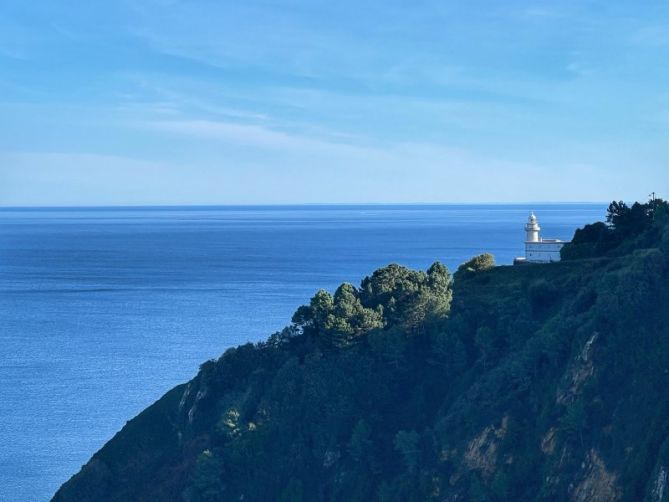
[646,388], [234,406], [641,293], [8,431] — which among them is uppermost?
[641,293]

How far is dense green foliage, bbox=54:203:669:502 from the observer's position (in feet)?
143

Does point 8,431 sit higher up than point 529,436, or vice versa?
point 529,436

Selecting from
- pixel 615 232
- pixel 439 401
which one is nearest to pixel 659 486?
pixel 439 401

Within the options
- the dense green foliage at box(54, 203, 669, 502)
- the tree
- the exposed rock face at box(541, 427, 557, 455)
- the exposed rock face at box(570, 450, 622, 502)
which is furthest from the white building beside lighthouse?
the exposed rock face at box(570, 450, 622, 502)

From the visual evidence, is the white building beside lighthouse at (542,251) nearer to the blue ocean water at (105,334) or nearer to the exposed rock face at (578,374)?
the exposed rock face at (578,374)

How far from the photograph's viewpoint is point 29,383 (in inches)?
3221

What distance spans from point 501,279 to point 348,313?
1315 cm

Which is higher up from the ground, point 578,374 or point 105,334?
point 578,374

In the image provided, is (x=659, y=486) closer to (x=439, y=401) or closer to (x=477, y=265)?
(x=439, y=401)

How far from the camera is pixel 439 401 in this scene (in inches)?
2174

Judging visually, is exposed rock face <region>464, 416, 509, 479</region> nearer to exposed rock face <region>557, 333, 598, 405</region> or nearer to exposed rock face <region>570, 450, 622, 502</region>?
exposed rock face <region>557, 333, 598, 405</region>

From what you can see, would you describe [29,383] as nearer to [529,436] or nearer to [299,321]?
[299,321]

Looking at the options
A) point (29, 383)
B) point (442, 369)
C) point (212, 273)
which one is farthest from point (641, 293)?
point (212, 273)

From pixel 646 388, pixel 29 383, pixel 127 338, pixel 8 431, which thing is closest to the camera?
pixel 646 388
